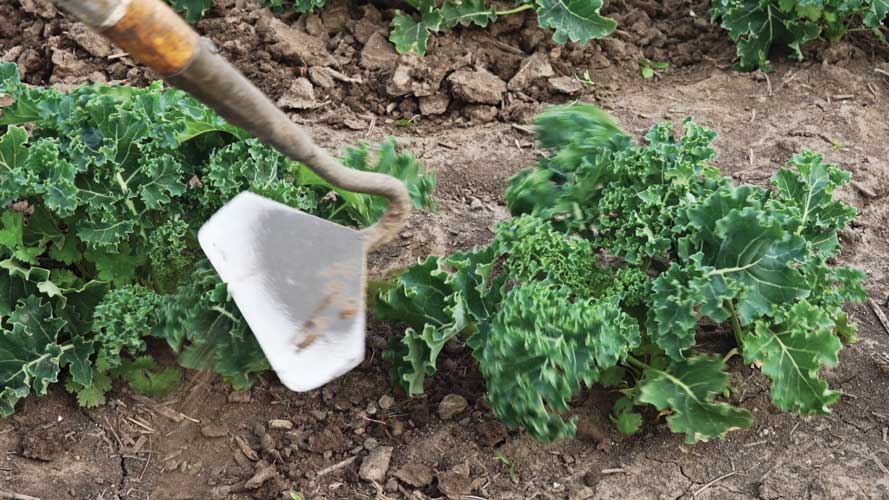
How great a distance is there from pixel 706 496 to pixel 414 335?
1.14m

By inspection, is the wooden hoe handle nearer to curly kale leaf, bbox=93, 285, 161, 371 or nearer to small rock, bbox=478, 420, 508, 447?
curly kale leaf, bbox=93, 285, 161, 371

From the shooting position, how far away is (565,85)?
5.35 m

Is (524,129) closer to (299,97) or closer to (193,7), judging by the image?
(299,97)

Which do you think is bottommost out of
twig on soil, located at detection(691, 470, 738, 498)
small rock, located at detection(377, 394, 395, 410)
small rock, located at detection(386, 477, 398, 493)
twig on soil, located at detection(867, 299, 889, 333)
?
twig on soil, located at detection(691, 470, 738, 498)

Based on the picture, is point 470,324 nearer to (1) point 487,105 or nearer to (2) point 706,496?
(2) point 706,496

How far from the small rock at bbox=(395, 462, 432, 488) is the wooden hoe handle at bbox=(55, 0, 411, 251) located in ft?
4.12

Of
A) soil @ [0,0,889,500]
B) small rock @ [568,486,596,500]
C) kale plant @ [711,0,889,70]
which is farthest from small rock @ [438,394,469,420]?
kale plant @ [711,0,889,70]

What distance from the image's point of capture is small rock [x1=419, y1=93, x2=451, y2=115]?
17.3 ft

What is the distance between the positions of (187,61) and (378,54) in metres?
3.04

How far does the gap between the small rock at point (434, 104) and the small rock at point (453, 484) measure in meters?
2.17

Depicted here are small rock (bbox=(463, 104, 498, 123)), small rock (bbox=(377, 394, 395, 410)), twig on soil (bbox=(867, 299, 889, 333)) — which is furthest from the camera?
small rock (bbox=(463, 104, 498, 123))

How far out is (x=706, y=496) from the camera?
363 cm

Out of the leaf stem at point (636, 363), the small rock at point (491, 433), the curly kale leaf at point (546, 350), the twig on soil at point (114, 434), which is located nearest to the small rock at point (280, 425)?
the twig on soil at point (114, 434)

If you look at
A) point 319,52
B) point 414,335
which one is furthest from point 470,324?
point 319,52
